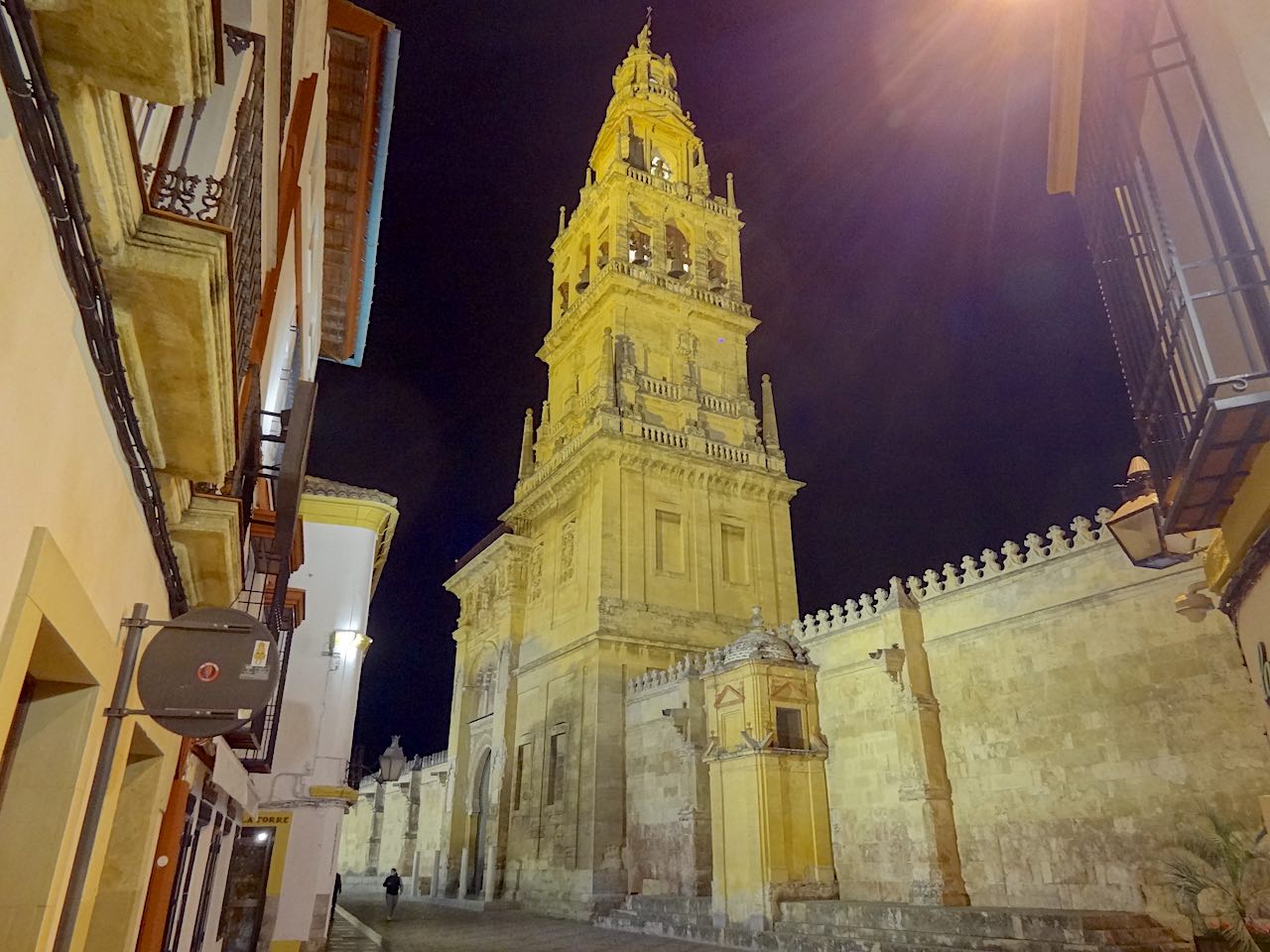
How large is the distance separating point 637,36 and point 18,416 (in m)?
41.2

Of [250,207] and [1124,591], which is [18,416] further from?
[1124,591]

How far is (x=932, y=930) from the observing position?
35.3 feet

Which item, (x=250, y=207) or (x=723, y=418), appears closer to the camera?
(x=250, y=207)

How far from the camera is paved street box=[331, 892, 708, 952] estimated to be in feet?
45.2

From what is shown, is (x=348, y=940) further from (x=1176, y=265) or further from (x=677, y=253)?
(x=677, y=253)

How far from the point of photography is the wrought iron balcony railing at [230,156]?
3426 millimetres

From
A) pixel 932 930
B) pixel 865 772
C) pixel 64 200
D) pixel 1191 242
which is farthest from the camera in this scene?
pixel 865 772

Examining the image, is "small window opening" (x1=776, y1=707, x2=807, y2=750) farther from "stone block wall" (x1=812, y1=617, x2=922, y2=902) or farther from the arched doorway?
the arched doorway

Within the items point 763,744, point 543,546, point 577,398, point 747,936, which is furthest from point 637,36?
point 747,936

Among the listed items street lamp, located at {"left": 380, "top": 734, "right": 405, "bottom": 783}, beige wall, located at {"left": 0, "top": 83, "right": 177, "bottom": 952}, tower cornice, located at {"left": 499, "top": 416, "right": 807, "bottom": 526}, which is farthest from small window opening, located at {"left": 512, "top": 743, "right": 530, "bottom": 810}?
beige wall, located at {"left": 0, "top": 83, "right": 177, "bottom": 952}

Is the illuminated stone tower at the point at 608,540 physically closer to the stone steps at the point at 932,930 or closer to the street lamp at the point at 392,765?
the street lamp at the point at 392,765

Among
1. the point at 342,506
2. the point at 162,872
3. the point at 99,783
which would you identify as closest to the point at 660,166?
the point at 342,506

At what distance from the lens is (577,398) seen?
91.9 feet

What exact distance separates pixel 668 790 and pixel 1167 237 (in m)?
16.5
